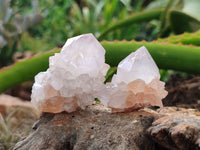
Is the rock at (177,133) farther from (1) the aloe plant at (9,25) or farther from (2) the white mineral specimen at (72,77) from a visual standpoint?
(1) the aloe plant at (9,25)

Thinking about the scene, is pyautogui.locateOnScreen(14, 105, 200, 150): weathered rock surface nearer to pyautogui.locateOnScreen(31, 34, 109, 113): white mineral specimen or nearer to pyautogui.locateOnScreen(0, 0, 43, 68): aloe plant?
pyautogui.locateOnScreen(31, 34, 109, 113): white mineral specimen

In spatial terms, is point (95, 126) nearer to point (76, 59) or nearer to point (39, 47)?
point (76, 59)

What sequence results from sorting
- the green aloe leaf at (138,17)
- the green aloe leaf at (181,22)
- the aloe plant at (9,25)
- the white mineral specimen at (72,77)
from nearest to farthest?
the white mineral specimen at (72,77) → the green aloe leaf at (181,22) → the green aloe leaf at (138,17) → the aloe plant at (9,25)

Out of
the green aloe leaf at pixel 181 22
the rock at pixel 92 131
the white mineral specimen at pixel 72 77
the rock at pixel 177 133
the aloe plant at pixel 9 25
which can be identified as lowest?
the aloe plant at pixel 9 25

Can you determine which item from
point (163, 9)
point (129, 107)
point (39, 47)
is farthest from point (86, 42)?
point (39, 47)

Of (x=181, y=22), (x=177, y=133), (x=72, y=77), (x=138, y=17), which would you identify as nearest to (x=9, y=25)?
(x=138, y=17)

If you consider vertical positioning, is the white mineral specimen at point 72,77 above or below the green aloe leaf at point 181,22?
above

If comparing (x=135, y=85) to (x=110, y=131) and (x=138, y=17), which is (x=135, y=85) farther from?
(x=138, y=17)

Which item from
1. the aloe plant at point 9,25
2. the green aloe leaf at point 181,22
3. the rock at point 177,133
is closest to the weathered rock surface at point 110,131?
the rock at point 177,133
